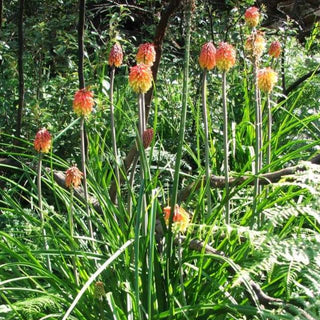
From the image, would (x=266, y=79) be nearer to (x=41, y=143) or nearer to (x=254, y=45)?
(x=254, y=45)

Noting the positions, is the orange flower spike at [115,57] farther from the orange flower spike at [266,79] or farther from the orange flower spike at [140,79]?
the orange flower spike at [266,79]

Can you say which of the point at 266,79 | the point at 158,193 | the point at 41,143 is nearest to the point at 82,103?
the point at 41,143

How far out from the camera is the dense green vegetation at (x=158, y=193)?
1.92 meters

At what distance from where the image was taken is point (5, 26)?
4.86 metres

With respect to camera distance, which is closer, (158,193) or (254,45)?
(158,193)

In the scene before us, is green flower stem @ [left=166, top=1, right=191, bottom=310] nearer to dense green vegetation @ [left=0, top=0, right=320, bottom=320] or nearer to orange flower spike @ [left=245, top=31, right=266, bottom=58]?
dense green vegetation @ [left=0, top=0, right=320, bottom=320]

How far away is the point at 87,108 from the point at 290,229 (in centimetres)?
93

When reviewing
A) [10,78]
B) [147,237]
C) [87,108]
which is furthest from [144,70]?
[10,78]

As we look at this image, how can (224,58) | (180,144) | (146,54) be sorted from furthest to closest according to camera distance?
(146,54) < (224,58) < (180,144)

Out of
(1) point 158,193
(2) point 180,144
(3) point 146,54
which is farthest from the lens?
(3) point 146,54

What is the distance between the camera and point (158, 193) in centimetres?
206

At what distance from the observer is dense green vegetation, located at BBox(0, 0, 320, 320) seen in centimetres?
192

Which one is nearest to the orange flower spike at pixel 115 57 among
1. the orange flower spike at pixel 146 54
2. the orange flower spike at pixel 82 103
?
the orange flower spike at pixel 146 54

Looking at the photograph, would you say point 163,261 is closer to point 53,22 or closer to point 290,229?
point 290,229
